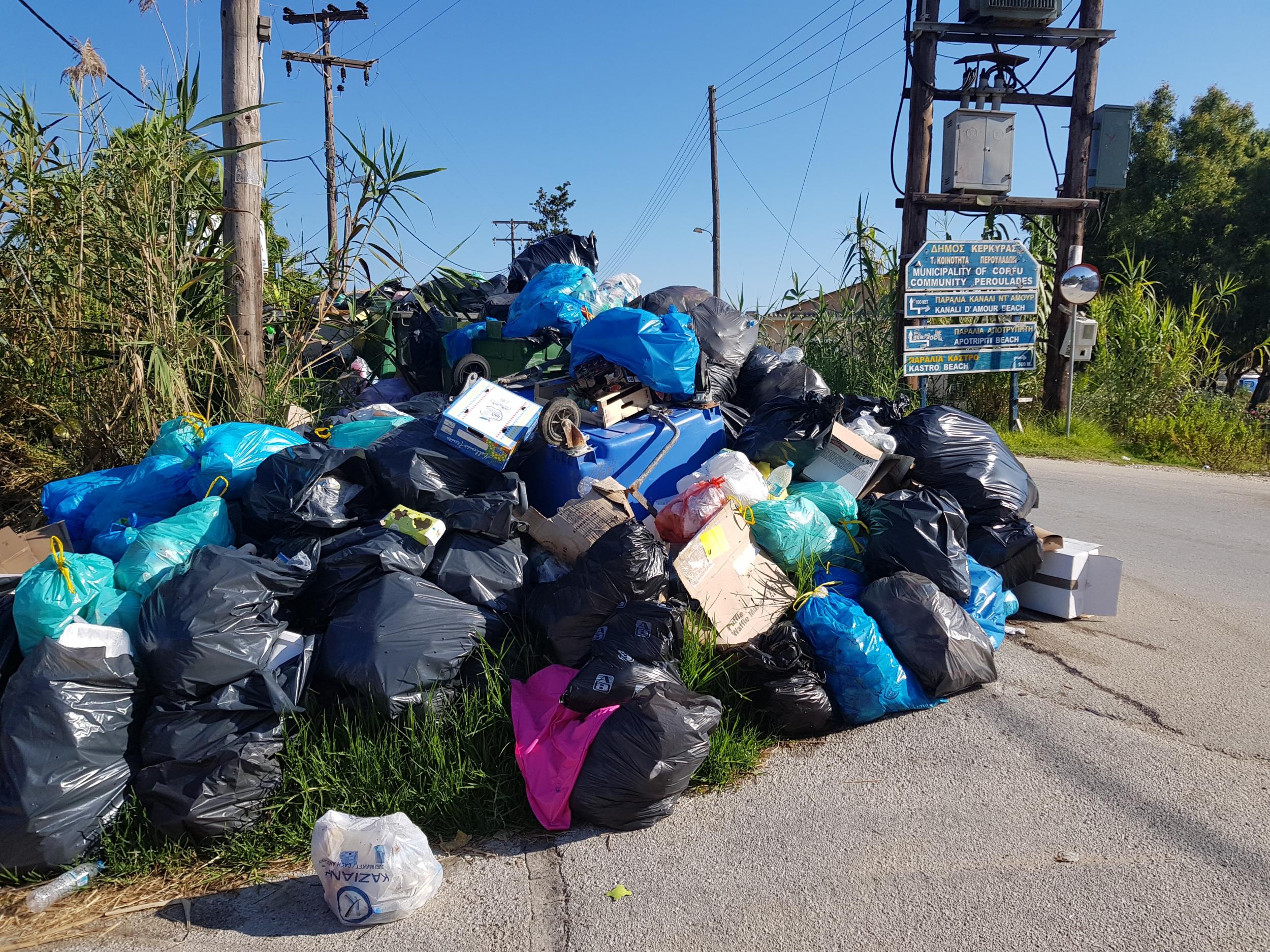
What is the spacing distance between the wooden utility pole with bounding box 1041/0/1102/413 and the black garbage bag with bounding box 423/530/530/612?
7.73 m

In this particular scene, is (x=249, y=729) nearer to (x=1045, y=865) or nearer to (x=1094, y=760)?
(x=1045, y=865)

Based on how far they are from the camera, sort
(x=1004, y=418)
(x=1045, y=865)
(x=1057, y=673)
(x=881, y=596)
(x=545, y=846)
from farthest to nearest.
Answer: (x=1004, y=418)
(x=1057, y=673)
(x=881, y=596)
(x=545, y=846)
(x=1045, y=865)

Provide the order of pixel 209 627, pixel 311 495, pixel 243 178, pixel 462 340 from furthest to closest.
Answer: pixel 462 340 < pixel 243 178 < pixel 311 495 < pixel 209 627

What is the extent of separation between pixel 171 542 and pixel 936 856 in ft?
9.10

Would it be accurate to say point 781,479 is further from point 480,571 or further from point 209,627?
point 209,627

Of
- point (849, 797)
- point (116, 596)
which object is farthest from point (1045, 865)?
point (116, 596)

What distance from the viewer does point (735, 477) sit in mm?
3670

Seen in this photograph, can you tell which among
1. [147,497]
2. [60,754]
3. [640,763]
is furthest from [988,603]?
[147,497]

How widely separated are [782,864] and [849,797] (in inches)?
15.9

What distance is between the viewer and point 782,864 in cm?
238

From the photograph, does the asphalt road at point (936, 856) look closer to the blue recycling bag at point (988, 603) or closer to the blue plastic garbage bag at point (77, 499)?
the blue recycling bag at point (988, 603)

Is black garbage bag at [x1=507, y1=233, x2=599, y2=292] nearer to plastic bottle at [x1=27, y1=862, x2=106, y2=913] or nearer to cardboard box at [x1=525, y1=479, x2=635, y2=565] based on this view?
cardboard box at [x1=525, y1=479, x2=635, y2=565]

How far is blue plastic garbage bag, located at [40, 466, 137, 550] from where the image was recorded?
3783 mm

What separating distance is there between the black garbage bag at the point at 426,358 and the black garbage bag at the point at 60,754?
3.92 m
